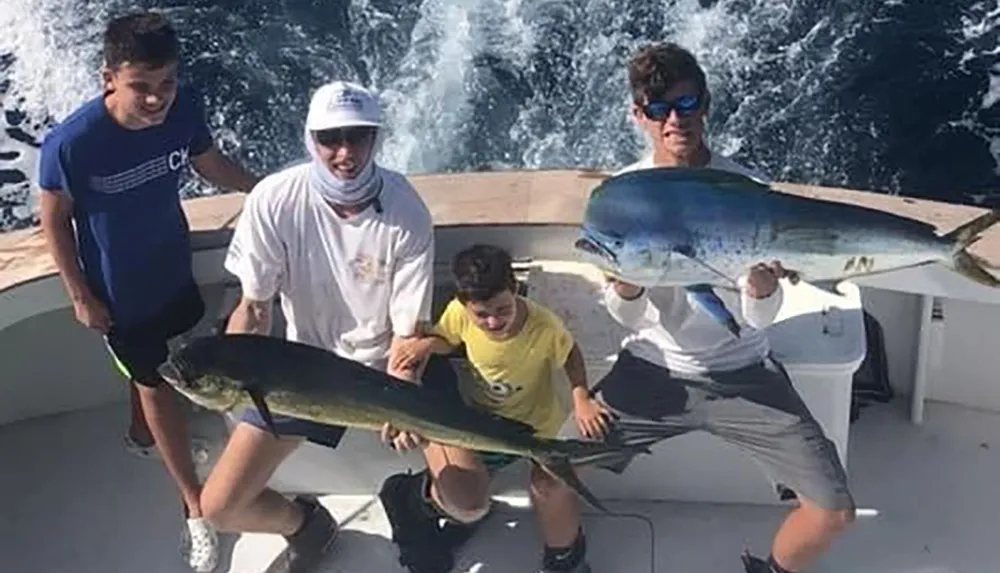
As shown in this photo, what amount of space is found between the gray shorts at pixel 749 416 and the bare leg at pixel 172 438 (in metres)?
1.13

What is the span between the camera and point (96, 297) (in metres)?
4.10

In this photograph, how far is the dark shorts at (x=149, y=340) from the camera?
4148 millimetres

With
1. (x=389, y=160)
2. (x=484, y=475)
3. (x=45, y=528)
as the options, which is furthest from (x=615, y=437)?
(x=389, y=160)

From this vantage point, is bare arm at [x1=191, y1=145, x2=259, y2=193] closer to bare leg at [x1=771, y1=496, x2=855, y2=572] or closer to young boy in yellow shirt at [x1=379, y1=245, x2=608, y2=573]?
young boy in yellow shirt at [x1=379, y1=245, x2=608, y2=573]

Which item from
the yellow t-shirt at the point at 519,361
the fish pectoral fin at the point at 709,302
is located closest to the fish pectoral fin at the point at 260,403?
the yellow t-shirt at the point at 519,361

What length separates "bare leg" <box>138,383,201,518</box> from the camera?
4.28 meters

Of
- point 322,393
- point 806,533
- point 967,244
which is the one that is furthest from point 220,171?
point 967,244

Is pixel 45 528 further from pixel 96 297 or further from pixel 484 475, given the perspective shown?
pixel 484 475

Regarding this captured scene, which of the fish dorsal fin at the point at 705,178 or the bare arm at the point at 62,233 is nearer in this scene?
the fish dorsal fin at the point at 705,178

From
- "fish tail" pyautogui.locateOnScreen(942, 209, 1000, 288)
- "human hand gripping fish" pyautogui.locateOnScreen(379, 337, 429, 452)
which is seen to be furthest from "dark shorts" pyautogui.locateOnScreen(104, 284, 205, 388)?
"fish tail" pyautogui.locateOnScreen(942, 209, 1000, 288)

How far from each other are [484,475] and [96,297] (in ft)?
3.53

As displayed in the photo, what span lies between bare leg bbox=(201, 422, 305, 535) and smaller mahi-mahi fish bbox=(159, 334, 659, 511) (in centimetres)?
34

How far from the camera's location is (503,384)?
3986 mm

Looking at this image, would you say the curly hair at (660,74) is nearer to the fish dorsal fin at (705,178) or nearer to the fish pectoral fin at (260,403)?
the fish dorsal fin at (705,178)
